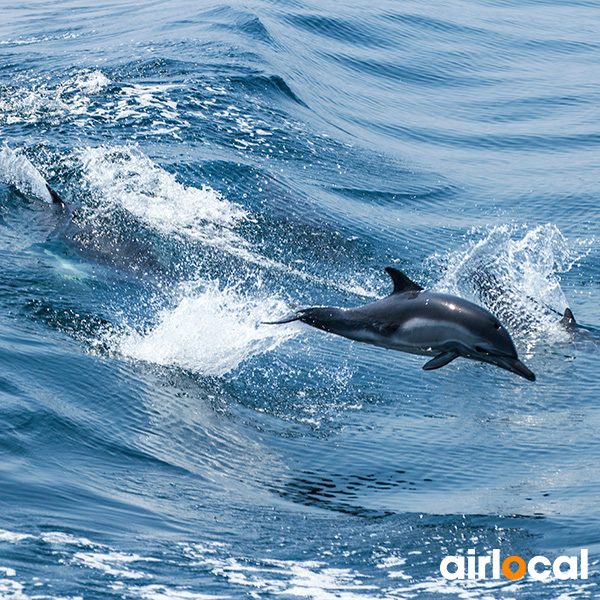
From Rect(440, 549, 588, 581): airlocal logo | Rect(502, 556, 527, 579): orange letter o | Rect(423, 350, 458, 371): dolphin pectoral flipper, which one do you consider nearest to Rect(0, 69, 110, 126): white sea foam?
Rect(423, 350, 458, 371): dolphin pectoral flipper

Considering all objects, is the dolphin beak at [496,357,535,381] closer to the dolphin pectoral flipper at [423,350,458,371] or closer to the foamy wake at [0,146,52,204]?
the dolphin pectoral flipper at [423,350,458,371]

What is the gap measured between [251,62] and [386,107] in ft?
13.9

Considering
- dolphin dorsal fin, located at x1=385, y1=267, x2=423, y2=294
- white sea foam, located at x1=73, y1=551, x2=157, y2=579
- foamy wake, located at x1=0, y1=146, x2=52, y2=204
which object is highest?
foamy wake, located at x1=0, y1=146, x2=52, y2=204

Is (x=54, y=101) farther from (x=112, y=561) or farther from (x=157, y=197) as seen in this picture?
(x=112, y=561)

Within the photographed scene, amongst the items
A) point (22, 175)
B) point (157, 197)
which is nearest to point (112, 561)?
point (157, 197)

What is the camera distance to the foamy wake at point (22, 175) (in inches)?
682

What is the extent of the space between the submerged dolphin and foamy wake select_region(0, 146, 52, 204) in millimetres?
9676

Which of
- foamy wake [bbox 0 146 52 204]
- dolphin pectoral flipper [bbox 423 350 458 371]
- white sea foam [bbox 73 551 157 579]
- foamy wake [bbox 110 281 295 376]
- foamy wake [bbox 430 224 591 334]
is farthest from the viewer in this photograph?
foamy wake [bbox 0 146 52 204]

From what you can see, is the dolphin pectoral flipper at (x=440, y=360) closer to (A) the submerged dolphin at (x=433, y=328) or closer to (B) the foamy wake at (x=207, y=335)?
(A) the submerged dolphin at (x=433, y=328)

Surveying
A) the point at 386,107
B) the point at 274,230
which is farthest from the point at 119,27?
the point at 274,230

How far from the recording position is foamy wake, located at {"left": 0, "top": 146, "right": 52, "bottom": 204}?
17328mm

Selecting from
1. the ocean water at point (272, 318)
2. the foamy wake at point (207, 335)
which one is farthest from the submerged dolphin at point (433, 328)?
the foamy wake at point (207, 335)

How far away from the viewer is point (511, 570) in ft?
24.4

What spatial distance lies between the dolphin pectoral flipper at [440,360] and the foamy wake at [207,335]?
3569 millimetres
